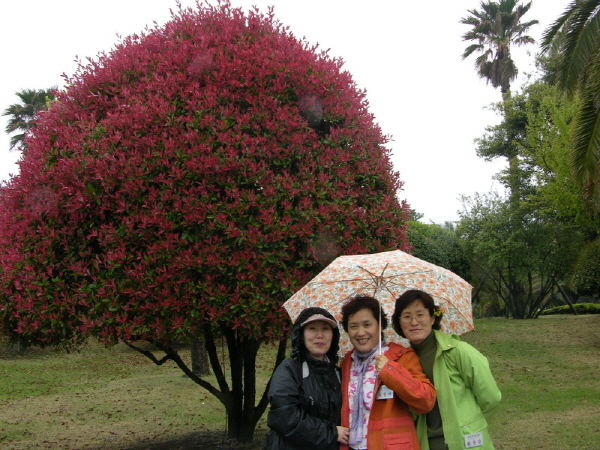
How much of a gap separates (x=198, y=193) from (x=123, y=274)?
1050 millimetres

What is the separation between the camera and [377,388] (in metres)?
3.34

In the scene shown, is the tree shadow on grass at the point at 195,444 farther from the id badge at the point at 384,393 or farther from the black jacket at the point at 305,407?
the id badge at the point at 384,393

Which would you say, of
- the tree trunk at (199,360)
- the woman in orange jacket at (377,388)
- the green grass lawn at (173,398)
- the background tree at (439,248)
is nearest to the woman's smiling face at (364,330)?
the woman in orange jacket at (377,388)

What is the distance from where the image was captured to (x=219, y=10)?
6.64 m

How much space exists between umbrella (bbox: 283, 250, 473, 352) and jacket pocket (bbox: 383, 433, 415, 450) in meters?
1.03

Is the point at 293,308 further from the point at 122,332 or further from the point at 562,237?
the point at 562,237

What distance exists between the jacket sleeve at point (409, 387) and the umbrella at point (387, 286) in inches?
35.1

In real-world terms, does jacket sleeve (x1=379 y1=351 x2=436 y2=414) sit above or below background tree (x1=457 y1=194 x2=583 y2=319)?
below

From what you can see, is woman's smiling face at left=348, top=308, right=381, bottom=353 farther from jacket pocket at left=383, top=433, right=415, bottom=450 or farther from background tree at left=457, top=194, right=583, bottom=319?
background tree at left=457, top=194, right=583, bottom=319

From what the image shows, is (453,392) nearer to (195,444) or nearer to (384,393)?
(384,393)

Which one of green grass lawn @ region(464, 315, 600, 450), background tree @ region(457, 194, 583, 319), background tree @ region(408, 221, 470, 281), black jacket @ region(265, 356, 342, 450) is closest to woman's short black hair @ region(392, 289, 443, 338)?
black jacket @ region(265, 356, 342, 450)

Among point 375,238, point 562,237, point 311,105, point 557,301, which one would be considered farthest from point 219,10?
point 557,301

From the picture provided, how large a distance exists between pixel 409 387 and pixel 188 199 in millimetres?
2909

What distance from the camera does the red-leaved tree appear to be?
522cm
